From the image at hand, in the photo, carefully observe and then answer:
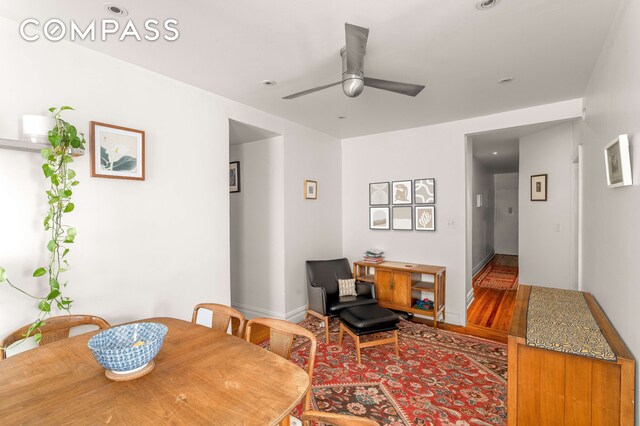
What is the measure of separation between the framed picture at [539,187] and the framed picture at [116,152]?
4913 millimetres

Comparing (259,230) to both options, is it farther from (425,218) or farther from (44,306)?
(44,306)

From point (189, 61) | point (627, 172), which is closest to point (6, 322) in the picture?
point (189, 61)

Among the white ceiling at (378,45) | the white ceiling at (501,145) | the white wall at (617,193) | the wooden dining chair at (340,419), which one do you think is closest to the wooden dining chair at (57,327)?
the wooden dining chair at (340,419)

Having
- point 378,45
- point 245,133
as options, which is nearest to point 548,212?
point 378,45

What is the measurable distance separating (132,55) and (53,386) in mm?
Answer: 2116

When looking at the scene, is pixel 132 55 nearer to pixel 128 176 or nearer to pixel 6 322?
pixel 128 176

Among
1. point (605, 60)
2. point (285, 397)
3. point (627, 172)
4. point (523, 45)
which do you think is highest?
point (523, 45)

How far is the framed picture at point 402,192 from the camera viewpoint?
4333mm

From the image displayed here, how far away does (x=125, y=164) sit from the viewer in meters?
2.30

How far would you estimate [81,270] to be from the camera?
208 centimetres

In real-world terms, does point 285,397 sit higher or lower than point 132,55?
lower

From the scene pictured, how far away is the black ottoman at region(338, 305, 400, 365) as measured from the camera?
2.91 m

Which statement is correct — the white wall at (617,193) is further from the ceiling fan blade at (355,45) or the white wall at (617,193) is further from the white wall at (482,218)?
the white wall at (482,218)

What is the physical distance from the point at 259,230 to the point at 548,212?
3.99m
